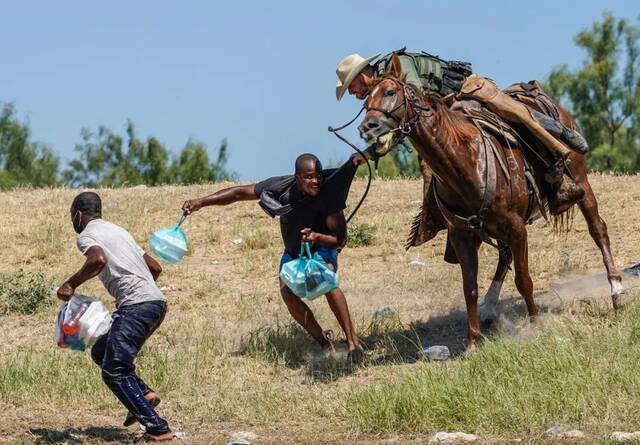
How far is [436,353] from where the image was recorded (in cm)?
1045

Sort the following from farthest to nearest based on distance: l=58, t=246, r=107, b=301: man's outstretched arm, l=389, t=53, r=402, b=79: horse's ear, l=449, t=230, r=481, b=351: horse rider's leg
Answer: l=449, t=230, r=481, b=351: horse rider's leg, l=389, t=53, r=402, b=79: horse's ear, l=58, t=246, r=107, b=301: man's outstretched arm

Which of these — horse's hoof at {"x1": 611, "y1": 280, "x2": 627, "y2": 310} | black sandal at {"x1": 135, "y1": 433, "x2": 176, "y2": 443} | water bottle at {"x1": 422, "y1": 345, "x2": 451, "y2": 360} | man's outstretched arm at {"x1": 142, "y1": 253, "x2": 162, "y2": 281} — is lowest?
black sandal at {"x1": 135, "y1": 433, "x2": 176, "y2": 443}

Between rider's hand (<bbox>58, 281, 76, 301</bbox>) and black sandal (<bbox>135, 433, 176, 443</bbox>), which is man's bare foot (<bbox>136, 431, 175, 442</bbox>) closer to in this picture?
black sandal (<bbox>135, 433, 176, 443</bbox>)

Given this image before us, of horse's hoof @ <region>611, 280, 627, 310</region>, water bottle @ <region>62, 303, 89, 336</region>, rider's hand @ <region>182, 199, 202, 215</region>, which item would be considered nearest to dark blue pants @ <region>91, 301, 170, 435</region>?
water bottle @ <region>62, 303, 89, 336</region>

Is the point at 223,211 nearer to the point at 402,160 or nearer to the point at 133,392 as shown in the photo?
the point at 133,392

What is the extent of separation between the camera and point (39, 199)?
17.5m

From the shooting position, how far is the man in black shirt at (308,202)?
10.2 metres

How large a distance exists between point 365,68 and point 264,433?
11.3 feet

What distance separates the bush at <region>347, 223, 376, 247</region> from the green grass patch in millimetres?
5559

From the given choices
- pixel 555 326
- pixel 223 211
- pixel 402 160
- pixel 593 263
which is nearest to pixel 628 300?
pixel 555 326

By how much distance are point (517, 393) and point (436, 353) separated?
2.19 m

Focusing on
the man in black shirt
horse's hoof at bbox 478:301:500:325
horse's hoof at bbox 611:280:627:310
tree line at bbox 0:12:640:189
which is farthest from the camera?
tree line at bbox 0:12:640:189

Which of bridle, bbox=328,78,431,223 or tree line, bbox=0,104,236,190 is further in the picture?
tree line, bbox=0,104,236,190

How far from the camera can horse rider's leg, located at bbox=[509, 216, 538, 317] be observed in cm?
1032
